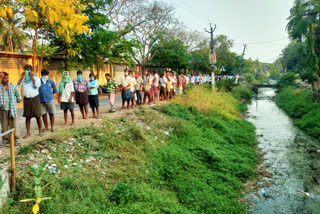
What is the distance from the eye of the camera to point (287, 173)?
792 cm

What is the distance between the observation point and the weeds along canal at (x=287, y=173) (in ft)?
19.7

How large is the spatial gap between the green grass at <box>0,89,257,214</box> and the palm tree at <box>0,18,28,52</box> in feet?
28.6

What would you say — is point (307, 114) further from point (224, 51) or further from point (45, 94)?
point (224, 51)

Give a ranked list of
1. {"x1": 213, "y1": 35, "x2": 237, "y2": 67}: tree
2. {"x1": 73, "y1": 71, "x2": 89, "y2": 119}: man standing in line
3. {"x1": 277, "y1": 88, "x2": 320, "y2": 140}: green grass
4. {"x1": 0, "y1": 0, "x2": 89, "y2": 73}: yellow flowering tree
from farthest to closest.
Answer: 1. {"x1": 213, "y1": 35, "x2": 237, "y2": 67}: tree
2. {"x1": 277, "y1": 88, "x2": 320, "y2": 140}: green grass
3. {"x1": 0, "y1": 0, "x2": 89, "y2": 73}: yellow flowering tree
4. {"x1": 73, "y1": 71, "x2": 89, "y2": 119}: man standing in line

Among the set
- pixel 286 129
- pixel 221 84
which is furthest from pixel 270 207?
pixel 221 84

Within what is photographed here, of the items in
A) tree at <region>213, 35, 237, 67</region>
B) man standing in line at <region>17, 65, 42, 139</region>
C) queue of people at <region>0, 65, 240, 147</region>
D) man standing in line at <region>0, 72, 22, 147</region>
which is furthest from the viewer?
tree at <region>213, 35, 237, 67</region>

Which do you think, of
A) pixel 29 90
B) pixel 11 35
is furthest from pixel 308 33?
pixel 29 90

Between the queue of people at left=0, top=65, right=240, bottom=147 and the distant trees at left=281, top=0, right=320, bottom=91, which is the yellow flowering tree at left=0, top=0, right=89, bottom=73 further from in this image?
the distant trees at left=281, top=0, right=320, bottom=91

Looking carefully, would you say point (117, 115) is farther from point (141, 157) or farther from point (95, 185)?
point (95, 185)

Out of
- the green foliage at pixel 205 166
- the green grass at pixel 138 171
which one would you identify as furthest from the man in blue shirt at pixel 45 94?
the green foliage at pixel 205 166

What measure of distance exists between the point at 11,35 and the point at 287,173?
643 inches

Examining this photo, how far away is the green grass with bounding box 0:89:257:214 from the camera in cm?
405

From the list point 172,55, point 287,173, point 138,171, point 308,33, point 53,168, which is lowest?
point 287,173

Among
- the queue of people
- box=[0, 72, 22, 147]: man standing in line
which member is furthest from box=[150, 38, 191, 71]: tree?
box=[0, 72, 22, 147]: man standing in line
